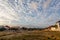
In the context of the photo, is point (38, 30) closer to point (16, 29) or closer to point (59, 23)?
point (16, 29)

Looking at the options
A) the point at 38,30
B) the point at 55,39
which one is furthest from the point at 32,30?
the point at 55,39

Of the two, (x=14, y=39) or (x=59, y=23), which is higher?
(x=59, y=23)

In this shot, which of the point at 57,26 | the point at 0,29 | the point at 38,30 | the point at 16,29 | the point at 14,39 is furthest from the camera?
the point at 57,26

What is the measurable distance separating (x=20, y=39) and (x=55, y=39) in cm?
610

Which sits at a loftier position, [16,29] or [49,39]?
[16,29]

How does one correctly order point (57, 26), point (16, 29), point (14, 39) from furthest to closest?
point (57, 26) < point (16, 29) < point (14, 39)

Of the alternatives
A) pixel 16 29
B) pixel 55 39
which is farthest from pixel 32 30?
pixel 55 39

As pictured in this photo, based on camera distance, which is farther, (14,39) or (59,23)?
(59,23)

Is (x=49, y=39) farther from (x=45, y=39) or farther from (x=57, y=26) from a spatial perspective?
(x=57, y=26)

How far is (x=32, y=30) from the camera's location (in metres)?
34.7

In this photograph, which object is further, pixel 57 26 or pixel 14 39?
pixel 57 26

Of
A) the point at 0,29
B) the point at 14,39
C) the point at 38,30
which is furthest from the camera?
the point at 0,29

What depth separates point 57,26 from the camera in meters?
49.7

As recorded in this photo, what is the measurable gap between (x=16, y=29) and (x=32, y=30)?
18.9 ft
